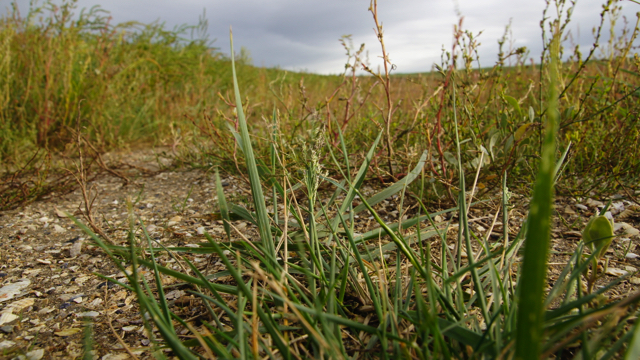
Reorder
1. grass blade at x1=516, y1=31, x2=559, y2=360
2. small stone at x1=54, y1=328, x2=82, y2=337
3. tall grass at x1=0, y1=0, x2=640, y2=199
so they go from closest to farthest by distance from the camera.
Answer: grass blade at x1=516, y1=31, x2=559, y2=360 < small stone at x1=54, y1=328, x2=82, y2=337 < tall grass at x1=0, y1=0, x2=640, y2=199

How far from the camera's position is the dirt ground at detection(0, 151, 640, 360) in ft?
3.54

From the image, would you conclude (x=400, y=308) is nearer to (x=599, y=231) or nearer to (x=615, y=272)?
(x=599, y=231)

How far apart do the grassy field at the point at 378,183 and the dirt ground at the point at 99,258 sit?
0.32 feet

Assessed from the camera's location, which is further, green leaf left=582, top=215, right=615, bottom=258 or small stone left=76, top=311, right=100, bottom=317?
small stone left=76, top=311, right=100, bottom=317

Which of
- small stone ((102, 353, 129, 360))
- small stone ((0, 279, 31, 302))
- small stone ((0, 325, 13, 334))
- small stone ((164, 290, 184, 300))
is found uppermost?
small stone ((164, 290, 184, 300))

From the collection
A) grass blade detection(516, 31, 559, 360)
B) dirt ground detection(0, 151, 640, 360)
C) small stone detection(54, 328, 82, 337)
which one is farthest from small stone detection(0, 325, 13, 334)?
grass blade detection(516, 31, 559, 360)

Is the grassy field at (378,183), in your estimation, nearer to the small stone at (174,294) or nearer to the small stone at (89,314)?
the small stone at (174,294)

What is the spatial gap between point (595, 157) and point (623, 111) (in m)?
0.63

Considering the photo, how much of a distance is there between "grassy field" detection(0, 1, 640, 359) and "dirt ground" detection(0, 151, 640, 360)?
10cm

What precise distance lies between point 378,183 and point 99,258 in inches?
59.3

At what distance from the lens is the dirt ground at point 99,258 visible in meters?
1.08

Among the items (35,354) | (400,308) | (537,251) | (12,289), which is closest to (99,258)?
(12,289)

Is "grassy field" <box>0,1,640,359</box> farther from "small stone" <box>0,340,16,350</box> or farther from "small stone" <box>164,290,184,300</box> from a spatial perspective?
"small stone" <box>0,340,16,350</box>

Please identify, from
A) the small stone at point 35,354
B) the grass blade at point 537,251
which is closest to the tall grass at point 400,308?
the grass blade at point 537,251
